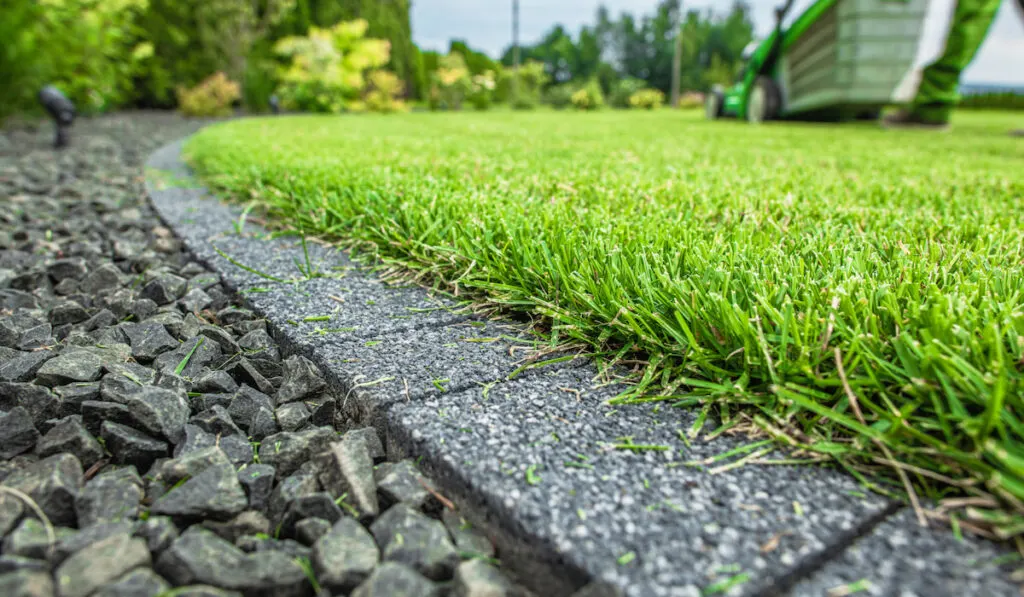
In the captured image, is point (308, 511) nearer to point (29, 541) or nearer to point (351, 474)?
point (351, 474)

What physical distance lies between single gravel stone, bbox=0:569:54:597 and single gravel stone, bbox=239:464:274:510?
0.24 meters

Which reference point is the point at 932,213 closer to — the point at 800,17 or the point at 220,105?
the point at 800,17

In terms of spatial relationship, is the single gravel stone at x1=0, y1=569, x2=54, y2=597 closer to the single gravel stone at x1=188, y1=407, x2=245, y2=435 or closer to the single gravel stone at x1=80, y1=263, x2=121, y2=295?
the single gravel stone at x1=188, y1=407, x2=245, y2=435

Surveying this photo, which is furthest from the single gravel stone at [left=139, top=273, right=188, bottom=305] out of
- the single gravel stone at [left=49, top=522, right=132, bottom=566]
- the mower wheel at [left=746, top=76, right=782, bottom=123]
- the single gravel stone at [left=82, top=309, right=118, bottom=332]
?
the mower wheel at [left=746, top=76, right=782, bottom=123]

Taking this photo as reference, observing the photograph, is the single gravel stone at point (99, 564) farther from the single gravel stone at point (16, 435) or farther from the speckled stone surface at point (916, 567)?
the speckled stone surface at point (916, 567)

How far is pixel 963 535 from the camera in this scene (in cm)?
70

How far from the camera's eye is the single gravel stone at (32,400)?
1.08 m

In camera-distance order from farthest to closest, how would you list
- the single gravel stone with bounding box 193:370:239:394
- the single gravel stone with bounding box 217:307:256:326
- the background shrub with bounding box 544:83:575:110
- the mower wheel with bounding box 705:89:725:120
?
the background shrub with bounding box 544:83:575:110 → the mower wheel with bounding box 705:89:725:120 → the single gravel stone with bounding box 217:307:256:326 → the single gravel stone with bounding box 193:370:239:394

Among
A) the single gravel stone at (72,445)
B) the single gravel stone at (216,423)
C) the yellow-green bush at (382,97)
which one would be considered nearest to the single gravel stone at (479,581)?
the single gravel stone at (216,423)

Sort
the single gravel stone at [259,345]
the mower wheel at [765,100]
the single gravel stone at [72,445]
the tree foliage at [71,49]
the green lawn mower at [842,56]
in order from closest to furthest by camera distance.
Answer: the single gravel stone at [72,445] → the single gravel stone at [259,345] → the tree foliage at [71,49] → the green lawn mower at [842,56] → the mower wheel at [765,100]

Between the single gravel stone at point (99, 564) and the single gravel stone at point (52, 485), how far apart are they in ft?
0.48

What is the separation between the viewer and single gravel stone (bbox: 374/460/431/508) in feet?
2.81

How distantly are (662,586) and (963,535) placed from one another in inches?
13.8

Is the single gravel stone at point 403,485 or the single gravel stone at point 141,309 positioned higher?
the single gravel stone at point 141,309
